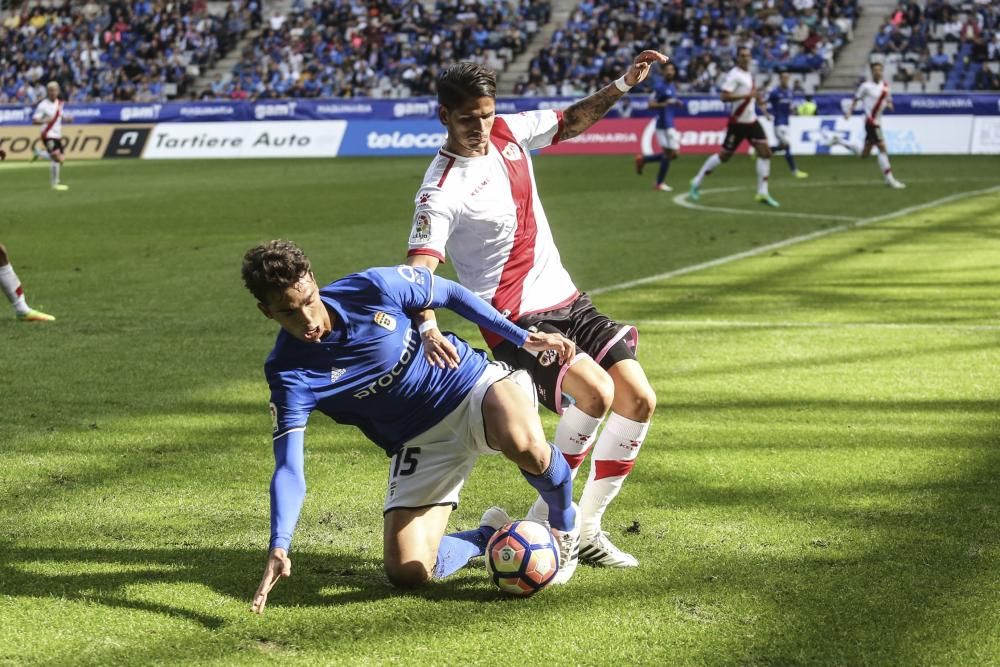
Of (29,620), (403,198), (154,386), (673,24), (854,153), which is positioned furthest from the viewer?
(673,24)

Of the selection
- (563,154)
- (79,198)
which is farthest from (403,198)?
(563,154)

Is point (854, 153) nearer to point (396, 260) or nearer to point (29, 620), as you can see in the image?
point (396, 260)

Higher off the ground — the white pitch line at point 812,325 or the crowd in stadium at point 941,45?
the white pitch line at point 812,325

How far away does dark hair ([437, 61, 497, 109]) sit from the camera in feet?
15.9

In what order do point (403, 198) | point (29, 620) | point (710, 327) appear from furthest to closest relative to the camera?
point (403, 198) → point (710, 327) → point (29, 620)

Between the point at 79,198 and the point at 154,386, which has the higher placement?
the point at 154,386

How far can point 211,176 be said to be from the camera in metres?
28.0

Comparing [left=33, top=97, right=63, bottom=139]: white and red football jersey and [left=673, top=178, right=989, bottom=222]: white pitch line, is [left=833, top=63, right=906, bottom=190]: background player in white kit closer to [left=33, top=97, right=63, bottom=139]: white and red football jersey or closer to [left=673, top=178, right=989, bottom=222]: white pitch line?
[left=673, top=178, right=989, bottom=222]: white pitch line

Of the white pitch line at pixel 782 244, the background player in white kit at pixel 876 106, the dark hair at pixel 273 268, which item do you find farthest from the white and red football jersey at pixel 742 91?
the dark hair at pixel 273 268

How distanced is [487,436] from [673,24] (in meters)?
37.2

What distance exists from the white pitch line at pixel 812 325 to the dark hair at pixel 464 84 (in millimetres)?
5285

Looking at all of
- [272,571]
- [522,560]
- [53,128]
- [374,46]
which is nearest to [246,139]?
[53,128]

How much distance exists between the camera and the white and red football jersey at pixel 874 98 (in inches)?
913

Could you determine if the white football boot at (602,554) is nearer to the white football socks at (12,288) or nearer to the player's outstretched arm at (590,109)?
the player's outstretched arm at (590,109)
